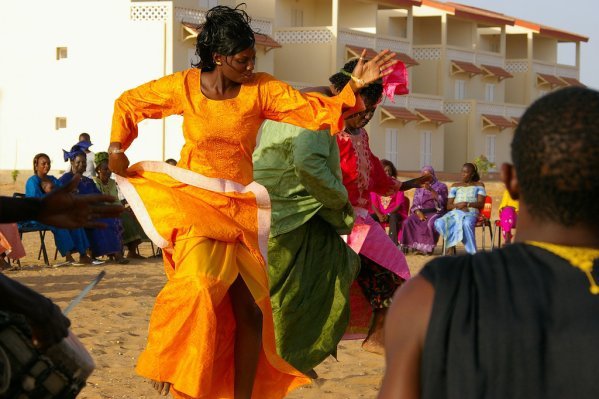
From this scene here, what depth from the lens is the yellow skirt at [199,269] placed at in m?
5.50

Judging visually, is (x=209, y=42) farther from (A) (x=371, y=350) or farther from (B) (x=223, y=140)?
(A) (x=371, y=350)

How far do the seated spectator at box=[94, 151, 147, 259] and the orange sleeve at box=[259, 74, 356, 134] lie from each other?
10.1 metres

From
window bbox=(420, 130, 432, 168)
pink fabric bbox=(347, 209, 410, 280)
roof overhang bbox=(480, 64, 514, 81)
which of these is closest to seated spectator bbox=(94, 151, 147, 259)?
pink fabric bbox=(347, 209, 410, 280)

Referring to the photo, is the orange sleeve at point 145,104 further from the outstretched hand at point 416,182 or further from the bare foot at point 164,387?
the outstretched hand at point 416,182

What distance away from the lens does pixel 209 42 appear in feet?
19.1

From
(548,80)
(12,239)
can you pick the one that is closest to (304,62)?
(548,80)

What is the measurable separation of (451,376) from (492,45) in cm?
5856

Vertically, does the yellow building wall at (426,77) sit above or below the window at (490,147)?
above

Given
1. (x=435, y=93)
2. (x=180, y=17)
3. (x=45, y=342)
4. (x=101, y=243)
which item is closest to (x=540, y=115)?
Answer: (x=45, y=342)

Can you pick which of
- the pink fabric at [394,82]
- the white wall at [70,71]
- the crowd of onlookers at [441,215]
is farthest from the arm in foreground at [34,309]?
the white wall at [70,71]

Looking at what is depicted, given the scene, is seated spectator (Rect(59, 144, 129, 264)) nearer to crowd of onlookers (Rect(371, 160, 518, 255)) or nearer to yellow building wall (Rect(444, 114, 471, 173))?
crowd of onlookers (Rect(371, 160, 518, 255))

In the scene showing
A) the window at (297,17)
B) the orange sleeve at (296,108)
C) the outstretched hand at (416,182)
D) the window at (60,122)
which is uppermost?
the window at (297,17)

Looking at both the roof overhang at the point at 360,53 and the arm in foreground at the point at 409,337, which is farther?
the roof overhang at the point at 360,53

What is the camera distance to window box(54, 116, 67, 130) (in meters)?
38.7
